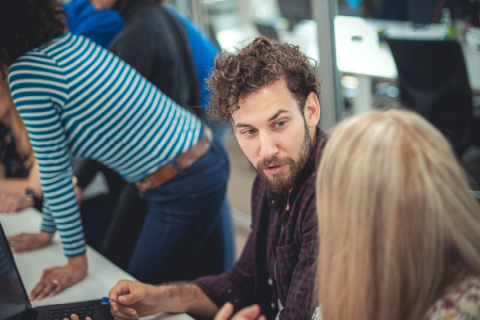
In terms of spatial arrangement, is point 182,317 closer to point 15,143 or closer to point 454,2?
point 15,143

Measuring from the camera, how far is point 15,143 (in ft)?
6.18

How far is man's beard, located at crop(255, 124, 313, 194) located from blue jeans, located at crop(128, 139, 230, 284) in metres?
0.41

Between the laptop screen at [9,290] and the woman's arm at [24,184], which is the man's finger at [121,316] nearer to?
the laptop screen at [9,290]

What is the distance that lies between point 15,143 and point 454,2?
283cm

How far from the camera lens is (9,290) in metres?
0.97

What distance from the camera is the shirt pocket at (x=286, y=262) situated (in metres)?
0.98

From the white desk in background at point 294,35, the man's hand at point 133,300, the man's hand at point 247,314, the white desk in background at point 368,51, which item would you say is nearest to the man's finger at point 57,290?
the man's hand at point 133,300

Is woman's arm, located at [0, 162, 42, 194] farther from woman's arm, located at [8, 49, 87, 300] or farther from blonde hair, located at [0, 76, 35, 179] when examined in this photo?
woman's arm, located at [8, 49, 87, 300]

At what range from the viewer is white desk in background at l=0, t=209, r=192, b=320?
1157mm

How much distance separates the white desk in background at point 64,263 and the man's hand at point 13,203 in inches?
5.2

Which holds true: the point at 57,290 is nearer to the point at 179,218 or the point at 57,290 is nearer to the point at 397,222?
the point at 179,218

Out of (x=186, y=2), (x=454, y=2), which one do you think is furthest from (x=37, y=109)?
(x=454, y=2)

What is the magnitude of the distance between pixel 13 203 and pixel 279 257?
1.30m

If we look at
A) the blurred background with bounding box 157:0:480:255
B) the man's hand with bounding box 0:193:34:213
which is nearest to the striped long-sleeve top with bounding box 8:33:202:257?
the blurred background with bounding box 157:0:480:255
